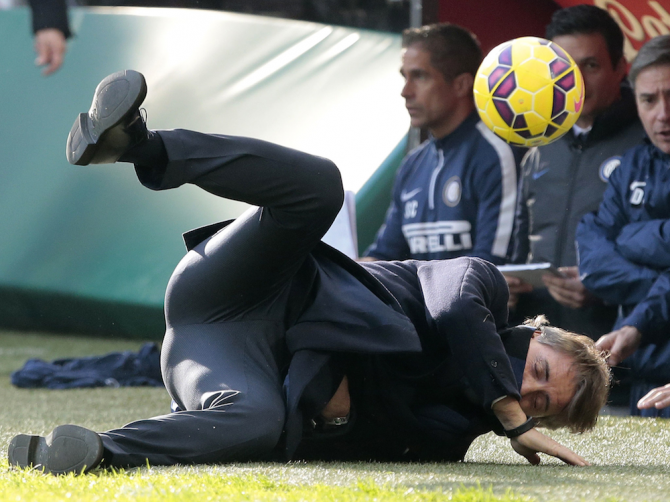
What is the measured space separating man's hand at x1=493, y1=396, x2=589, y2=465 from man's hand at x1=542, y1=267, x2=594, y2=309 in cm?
201

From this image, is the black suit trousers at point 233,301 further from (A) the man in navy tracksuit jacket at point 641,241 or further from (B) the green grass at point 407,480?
(A) the man in navy tracksuit jacket at point 641,241

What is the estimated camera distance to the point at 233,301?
2.92 metres

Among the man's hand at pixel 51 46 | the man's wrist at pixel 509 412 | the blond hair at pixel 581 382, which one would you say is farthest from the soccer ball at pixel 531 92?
the man's hand at pixel 51 46

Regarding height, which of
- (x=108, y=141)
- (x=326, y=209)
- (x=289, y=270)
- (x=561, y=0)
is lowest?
(x=289, y=270)

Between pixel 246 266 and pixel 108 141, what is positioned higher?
pixel 108 141

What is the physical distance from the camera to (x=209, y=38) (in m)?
8.02

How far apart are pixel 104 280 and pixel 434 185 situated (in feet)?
9.61

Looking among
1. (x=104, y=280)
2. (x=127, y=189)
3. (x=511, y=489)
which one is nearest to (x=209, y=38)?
(x=127, y=189)

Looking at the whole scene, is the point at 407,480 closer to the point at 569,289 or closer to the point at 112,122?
the point at 112,122

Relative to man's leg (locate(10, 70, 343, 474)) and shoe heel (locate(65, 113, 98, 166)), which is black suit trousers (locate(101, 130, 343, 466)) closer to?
man's leg (locate(10, 70, 343, 474))

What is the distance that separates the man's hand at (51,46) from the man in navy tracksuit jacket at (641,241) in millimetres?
4256

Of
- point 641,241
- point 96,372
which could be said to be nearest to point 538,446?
point 641,241

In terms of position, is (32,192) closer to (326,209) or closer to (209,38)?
(209,38)

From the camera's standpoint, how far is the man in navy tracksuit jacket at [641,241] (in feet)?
14.1
